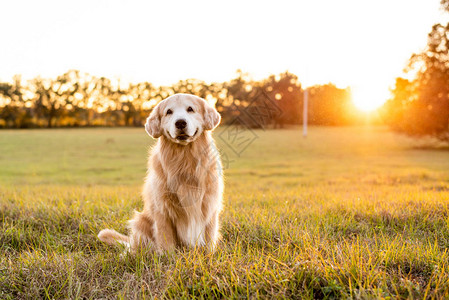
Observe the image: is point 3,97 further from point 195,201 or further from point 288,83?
point 195,201

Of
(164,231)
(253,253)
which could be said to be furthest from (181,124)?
(253,253)

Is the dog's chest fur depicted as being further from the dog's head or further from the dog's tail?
the dog's tail

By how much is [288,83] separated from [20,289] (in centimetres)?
3681

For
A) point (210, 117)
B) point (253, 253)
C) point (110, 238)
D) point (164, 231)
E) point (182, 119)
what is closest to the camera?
point (253, 253)

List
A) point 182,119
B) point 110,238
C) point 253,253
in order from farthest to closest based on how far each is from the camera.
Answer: point 110,238 → point 182,119 → point 253,253

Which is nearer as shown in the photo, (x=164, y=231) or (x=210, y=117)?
(x=164, y=231)

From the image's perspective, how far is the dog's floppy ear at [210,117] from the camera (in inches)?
154

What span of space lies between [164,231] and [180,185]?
1.69ft

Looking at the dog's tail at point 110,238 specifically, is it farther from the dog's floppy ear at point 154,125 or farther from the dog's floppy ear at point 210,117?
the dog's floppy ear at point 210,117

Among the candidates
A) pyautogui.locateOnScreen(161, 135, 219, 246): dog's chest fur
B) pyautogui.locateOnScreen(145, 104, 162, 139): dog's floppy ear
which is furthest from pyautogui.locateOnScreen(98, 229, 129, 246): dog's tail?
pyautogui.locateOnScreen(145, 104, 162, 139): dog's floppy ear

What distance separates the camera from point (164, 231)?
12.1 feet

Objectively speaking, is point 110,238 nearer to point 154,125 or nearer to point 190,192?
point 190,192

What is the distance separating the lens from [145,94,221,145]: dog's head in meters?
3.61

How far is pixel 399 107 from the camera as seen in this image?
83.8 ft
